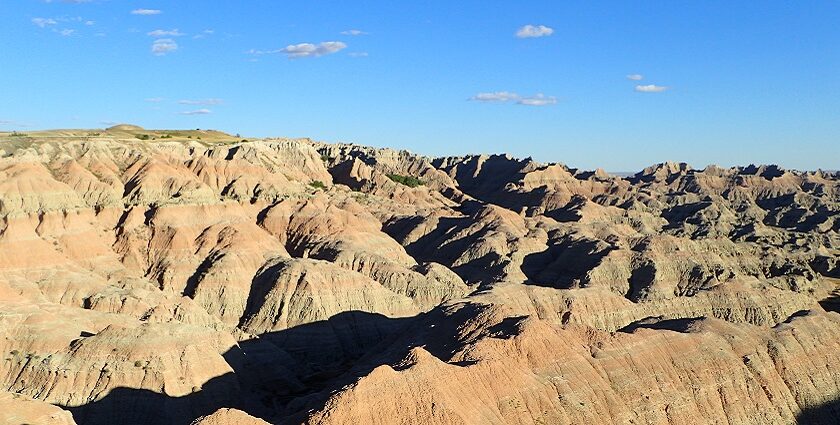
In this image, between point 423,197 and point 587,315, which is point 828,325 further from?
point 423,197

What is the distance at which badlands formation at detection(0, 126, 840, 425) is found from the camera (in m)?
37.5

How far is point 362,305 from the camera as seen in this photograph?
218 ft

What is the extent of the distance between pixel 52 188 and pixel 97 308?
83.2 ft

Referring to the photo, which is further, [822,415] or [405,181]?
[405,181]

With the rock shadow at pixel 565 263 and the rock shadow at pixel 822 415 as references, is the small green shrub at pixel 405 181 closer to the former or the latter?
the rock shadow at pixel 565 263

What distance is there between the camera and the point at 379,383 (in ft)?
104

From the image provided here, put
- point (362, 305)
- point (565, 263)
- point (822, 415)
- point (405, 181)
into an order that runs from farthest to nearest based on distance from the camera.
Result: point (405, 181) < point (565, 263) < point (362, 305) < point (822, 415)

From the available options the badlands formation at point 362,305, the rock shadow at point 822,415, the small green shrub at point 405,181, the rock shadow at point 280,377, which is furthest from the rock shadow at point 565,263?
the small green shrub at point 405,181

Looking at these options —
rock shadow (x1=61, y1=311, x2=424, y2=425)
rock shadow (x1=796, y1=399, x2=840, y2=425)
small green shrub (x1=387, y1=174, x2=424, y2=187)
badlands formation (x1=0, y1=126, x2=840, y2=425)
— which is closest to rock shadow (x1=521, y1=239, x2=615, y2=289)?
badlands formation (x1=0, y1=126, x2=840, y2=425)

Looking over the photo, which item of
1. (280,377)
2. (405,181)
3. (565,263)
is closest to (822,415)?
(280,377)

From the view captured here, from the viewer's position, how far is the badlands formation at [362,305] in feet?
123

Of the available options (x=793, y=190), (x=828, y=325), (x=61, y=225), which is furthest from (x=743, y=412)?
(x=793, y=190)

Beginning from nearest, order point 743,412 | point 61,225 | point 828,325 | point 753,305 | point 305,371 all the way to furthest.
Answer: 1. point 743,412
2. point 828,325
3. point 305,371
4. point 753,305
5. point 61,225

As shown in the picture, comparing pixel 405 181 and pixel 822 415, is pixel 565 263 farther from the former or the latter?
pixel 405 181
